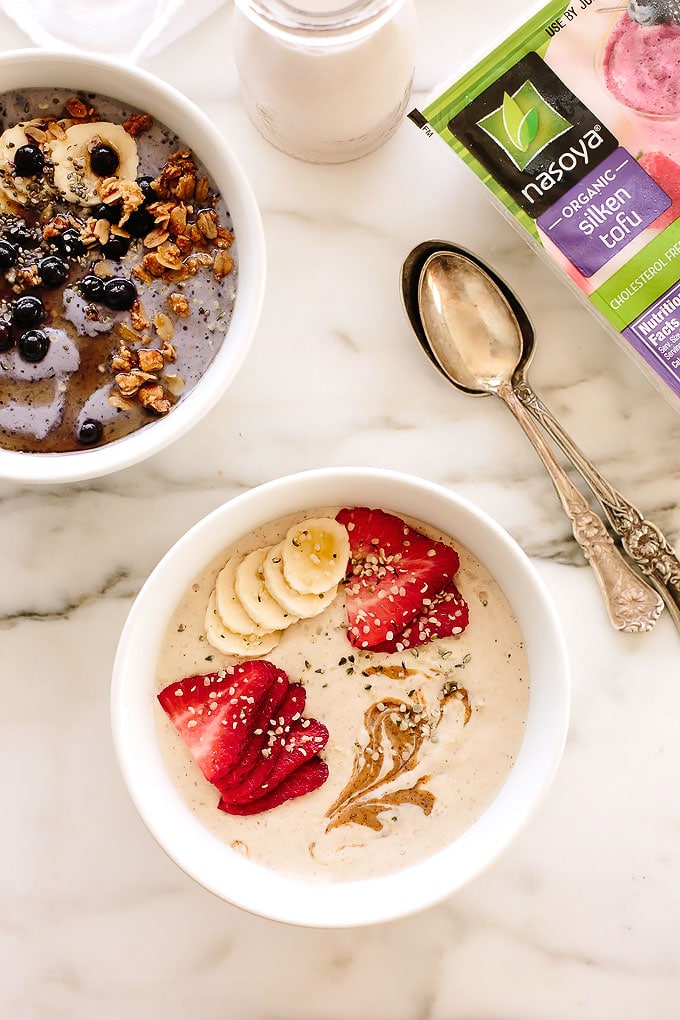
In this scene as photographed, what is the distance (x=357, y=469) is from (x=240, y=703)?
0.36m

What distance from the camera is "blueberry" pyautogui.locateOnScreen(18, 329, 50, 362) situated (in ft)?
3.76

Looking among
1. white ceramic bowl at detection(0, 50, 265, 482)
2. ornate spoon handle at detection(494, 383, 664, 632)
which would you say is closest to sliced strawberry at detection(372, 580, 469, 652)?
ornate spoon handle at detection(494, 383, 664, 632)

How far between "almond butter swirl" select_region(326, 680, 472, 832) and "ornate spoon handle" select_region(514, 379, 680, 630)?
1.14ft

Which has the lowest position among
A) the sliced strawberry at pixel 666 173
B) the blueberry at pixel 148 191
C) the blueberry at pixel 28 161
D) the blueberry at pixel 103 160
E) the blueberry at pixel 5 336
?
the sliced strawberry at pixel 666 173

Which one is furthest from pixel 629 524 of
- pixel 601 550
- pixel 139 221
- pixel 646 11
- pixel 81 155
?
pixel 81 155

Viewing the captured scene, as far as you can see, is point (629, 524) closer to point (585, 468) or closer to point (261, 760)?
point (585, 468)

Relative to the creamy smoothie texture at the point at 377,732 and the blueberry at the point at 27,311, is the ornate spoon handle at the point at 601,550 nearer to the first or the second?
the creamy smoothie texture at the point at 377,732

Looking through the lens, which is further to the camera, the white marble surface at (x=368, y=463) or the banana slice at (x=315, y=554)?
the white marble surface at (x=368, y=463)

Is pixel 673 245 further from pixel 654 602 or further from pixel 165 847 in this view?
pixel 165 847

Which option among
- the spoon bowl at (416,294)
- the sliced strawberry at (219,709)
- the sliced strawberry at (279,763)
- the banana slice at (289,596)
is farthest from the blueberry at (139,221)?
the sliced strawberry at (279,763)

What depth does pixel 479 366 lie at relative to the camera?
4.25ft

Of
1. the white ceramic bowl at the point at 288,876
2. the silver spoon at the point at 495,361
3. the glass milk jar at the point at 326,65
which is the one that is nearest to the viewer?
the glass milk jar at the point at 326,65

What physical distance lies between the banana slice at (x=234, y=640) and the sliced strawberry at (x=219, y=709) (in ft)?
0.06

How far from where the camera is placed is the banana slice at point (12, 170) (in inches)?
45.8
